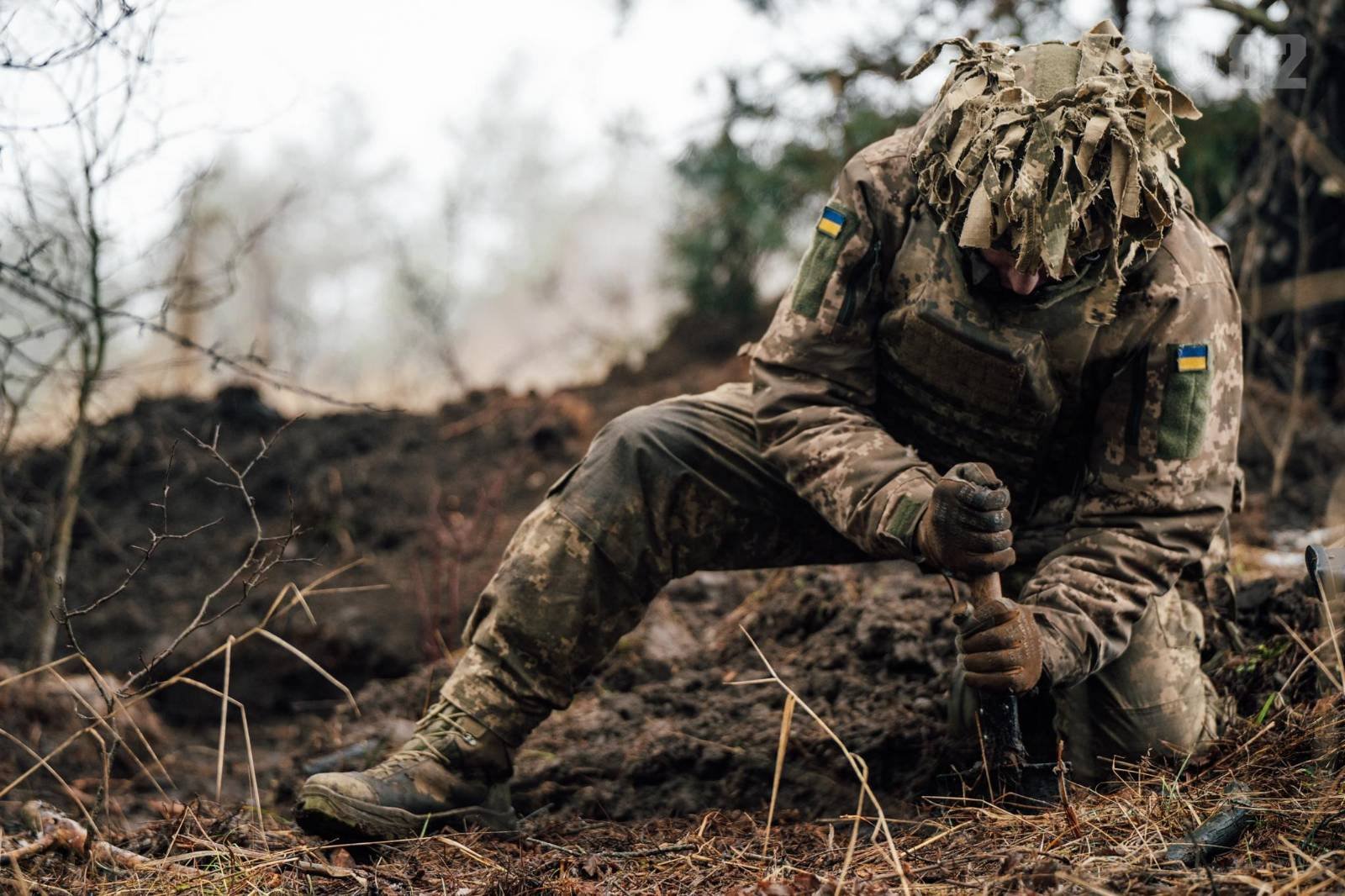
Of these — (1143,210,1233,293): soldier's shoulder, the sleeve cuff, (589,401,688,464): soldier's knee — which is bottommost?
the sleeve cuff

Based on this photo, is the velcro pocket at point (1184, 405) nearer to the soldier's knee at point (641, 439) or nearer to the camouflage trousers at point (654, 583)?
the camouflage trousers at point (654, 583)

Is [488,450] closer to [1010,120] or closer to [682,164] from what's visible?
[682,164]

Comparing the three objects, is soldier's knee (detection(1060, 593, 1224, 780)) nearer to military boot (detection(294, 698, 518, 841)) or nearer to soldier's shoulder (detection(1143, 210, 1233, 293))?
soldier's shoulder (detection(1143, 210, 1233, 293))

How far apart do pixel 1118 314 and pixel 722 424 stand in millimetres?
879

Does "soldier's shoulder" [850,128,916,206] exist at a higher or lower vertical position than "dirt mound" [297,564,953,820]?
higher

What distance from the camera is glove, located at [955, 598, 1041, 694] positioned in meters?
2.16

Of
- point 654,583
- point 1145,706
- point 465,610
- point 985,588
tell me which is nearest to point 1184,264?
point 985,588

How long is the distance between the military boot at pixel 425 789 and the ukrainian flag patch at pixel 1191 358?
163 centimetres

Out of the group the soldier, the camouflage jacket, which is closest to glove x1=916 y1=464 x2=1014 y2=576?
the soldier

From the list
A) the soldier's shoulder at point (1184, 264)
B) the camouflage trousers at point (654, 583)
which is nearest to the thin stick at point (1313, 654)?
the camouflage trousers at point (654, 583)

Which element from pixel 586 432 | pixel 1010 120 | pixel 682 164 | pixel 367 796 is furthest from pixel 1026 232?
pixel 682 164

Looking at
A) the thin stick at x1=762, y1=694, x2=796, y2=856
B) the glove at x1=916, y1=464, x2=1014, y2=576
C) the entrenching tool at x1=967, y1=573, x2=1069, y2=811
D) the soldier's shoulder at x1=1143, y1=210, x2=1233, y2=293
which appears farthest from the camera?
the soldier's shoulder at x1=1143, y1=210, x2=1233, y2=293

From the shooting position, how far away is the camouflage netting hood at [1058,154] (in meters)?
2.22

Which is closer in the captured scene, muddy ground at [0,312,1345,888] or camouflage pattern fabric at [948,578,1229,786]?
camouflage pattern fabric at [948,578,1229,786]
